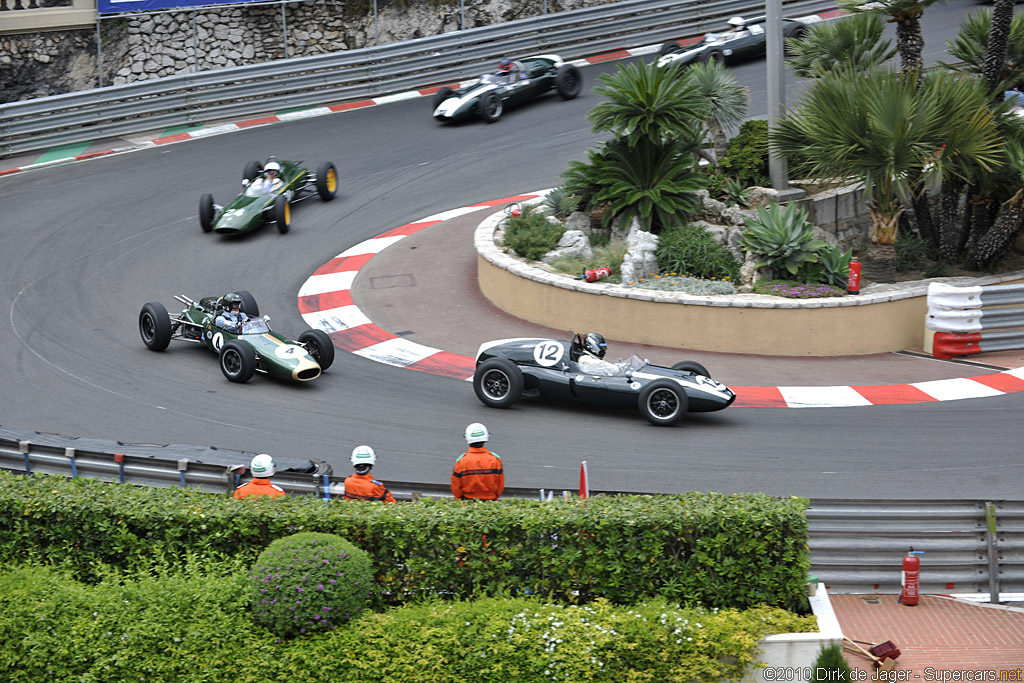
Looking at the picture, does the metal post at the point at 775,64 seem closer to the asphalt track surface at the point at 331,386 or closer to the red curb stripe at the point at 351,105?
the asphalt track surface at the point at 331,386

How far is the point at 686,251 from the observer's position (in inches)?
665

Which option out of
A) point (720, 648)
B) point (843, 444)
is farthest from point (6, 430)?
point (843, 444)

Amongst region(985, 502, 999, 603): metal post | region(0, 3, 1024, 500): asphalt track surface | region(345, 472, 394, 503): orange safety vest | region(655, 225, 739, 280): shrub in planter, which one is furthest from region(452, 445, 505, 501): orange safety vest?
region(655, 225, 739, 280): shrub in planter

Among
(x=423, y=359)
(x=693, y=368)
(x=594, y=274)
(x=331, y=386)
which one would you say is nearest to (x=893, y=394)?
(x=693, y=368)

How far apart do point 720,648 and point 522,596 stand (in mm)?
1497

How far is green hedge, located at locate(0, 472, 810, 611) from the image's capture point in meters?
7.97

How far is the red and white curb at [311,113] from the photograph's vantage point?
79.9 feet

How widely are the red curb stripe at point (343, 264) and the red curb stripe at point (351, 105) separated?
804cm

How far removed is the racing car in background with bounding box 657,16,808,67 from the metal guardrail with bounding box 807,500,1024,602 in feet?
57.8

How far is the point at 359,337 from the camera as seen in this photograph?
16484mm

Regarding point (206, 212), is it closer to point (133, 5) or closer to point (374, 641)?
point (133, 5)

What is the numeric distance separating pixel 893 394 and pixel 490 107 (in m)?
13.7

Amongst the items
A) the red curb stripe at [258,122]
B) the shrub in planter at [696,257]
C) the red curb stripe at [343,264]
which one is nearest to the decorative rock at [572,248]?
the shrub in planter at [696,257]

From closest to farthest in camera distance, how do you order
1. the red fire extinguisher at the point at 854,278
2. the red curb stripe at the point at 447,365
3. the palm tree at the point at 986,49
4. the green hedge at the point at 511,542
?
the green hedge at the point at 511,542 < the red curb stripe at the point at 447,365 < the red fire extinguisher at the point at 854,278 < the palm tree at the point at 986,49
